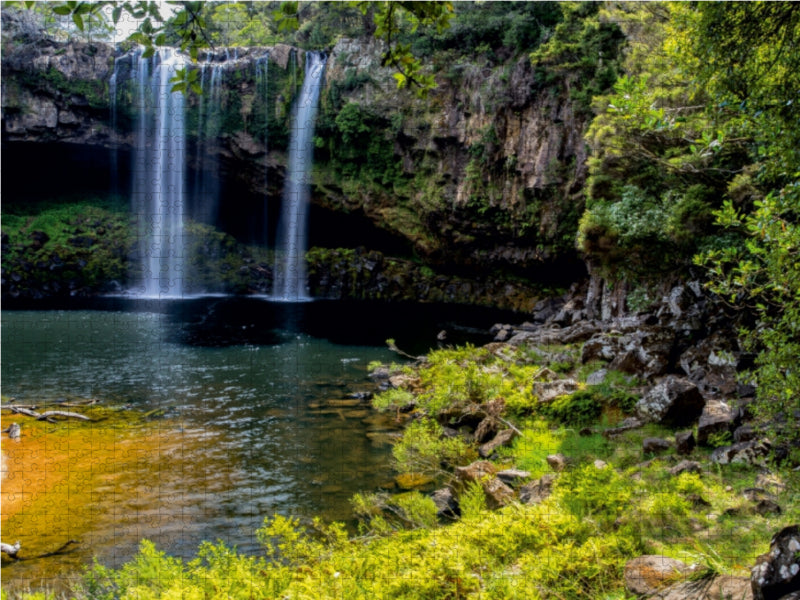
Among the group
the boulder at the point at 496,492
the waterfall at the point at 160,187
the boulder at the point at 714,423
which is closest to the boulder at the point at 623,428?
the boulder at the point at 714,423

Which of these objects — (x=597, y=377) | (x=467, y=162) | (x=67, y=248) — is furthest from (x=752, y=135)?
(x=67, y=248)

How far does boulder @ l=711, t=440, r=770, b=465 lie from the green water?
436cm

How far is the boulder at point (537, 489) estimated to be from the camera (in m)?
6.27

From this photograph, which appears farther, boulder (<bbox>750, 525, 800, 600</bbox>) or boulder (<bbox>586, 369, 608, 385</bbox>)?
boulder (<bbox>586, 369, 608, 385</bbox>)

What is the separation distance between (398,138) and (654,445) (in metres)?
24.5

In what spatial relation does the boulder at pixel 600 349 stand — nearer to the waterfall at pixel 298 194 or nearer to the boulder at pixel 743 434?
the boulder at pixel 743 434

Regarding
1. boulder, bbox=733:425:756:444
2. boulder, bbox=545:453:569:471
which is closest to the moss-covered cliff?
boulder, bbox=733:425:756:444

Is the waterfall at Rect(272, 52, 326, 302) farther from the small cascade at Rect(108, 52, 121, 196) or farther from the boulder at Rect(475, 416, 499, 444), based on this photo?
the boulder at Rect(475, 416, 499, 444)

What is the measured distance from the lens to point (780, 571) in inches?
111

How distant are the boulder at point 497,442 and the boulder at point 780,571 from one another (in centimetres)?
627

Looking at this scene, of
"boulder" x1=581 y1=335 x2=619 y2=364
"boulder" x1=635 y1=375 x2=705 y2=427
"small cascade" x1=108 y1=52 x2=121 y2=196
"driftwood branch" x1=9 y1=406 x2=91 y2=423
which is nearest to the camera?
"boulder" x1=635 y1=375 x2=705 y2=427

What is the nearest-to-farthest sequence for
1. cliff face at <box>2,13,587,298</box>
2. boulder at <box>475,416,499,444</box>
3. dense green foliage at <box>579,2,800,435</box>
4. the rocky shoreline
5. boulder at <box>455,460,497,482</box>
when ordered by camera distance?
1. the rocky shoreline
2. dense green foliage at <box>579,2,800,435</box>
3. boulder at <box>455,460,497,482</box>
4. boulder at <box>475,416,499,444</box>
5. cliff face at <box>2,13,587,298</box>

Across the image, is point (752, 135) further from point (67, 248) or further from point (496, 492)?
point (67, 248)

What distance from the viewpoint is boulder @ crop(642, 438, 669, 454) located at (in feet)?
24.3
